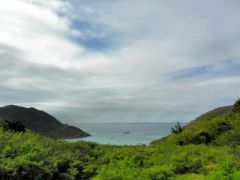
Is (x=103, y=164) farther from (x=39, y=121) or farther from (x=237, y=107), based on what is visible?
(x=39, y=121)

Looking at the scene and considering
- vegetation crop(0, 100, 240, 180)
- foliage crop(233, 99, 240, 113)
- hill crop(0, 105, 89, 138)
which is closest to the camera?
vegetation crop(0, 100, 240, 180)

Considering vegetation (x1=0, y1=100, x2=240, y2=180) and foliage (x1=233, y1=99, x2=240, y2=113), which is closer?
vegetation (x1=0, y1=100, x2=240, y2=180)

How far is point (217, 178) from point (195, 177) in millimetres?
3187

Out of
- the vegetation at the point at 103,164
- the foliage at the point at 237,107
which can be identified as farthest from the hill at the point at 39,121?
the vegetation at the point at 103,164

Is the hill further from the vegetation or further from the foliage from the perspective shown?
the vegetation

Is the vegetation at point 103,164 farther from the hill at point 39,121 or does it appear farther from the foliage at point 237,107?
the hill at point 39,121

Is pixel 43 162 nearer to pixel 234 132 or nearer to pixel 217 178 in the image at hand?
pixel 217 178

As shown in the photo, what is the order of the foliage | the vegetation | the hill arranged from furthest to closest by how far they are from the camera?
the hill < the foliage < the vegetation

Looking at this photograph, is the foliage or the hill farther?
the hill

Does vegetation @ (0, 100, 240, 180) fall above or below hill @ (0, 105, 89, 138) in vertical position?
below

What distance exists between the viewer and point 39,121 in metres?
146

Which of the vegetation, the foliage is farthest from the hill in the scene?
the vegetation

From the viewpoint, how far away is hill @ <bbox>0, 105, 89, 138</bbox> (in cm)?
13288

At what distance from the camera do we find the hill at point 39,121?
13288 cm
